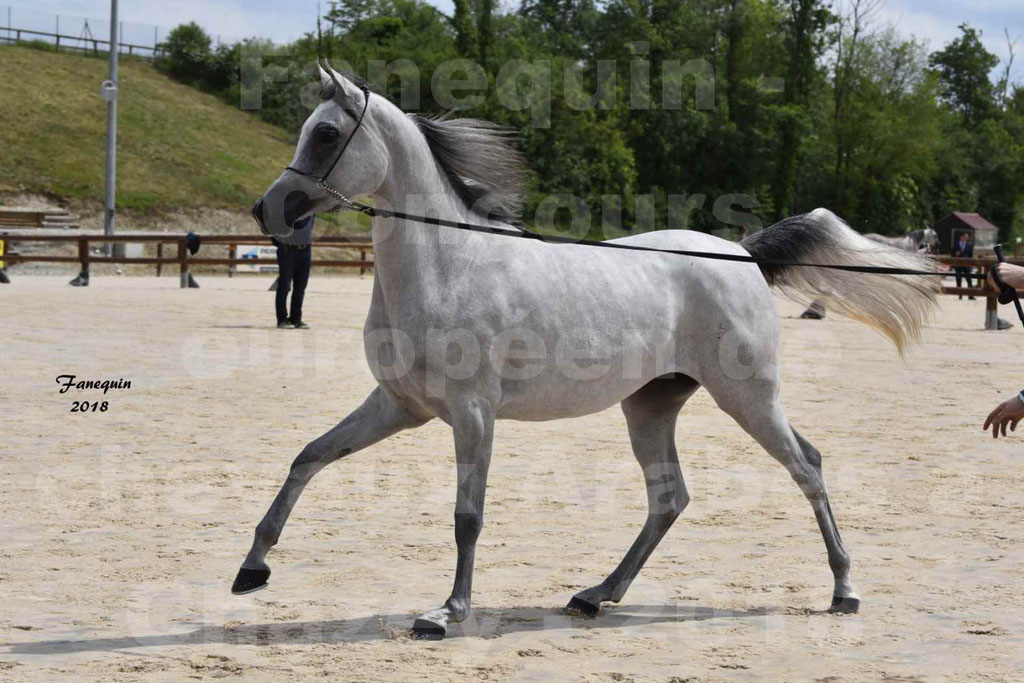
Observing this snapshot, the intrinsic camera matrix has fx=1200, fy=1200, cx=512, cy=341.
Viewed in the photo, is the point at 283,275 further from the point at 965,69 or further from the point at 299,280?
the point at 965,69

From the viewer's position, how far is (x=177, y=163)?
56906 mm

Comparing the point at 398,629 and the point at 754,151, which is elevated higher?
the point at 754,151

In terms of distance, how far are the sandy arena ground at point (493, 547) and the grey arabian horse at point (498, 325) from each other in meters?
0.31

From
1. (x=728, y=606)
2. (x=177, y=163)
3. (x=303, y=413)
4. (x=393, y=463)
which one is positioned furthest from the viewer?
(x=177, y=163)

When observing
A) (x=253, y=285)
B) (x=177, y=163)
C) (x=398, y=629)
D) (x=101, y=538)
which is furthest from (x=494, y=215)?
(x=177, y=163)

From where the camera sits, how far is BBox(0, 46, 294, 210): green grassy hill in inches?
2067

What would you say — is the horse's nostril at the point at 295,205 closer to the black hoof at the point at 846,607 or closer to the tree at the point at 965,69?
the black hoof at the point at 846,607

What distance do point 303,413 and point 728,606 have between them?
19.3 ft

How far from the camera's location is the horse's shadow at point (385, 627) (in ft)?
14.5

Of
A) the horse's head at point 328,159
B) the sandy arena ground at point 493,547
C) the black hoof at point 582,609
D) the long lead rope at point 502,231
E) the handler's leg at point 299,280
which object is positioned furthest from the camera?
the handler's leg at point 299,280

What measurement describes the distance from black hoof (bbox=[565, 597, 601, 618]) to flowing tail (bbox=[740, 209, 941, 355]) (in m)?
1.85

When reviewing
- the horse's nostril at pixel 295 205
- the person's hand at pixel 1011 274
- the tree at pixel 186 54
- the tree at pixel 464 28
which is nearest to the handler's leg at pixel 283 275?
the horse's nostril at pixel 295 205

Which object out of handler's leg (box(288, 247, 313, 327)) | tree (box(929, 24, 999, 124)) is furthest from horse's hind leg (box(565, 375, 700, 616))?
tree (box(929, 24, 999, 124))

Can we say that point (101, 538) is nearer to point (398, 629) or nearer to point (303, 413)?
point (398, 629)
